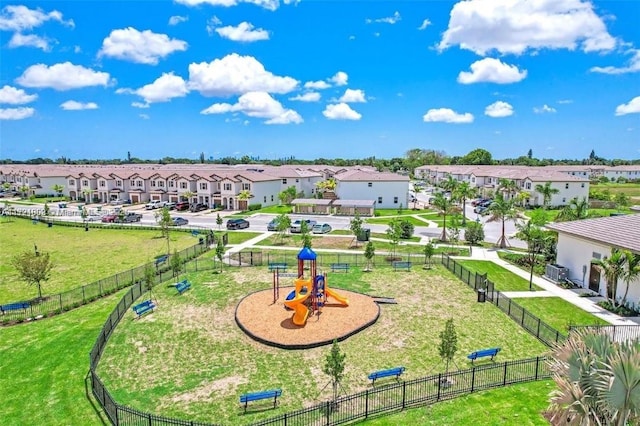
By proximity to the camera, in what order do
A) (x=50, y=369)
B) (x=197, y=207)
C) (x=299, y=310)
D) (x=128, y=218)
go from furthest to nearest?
(x=197, y=207) → (x=128, y=218) → (x=299, y=310) → (x=50, y=369)

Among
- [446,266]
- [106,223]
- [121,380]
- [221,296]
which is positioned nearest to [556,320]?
[446,266]

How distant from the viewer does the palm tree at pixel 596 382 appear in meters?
7.16

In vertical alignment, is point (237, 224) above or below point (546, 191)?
below

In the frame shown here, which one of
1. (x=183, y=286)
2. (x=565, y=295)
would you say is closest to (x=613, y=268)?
(x=565, y=295)

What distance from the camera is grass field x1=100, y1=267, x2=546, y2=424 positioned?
16.3 metres

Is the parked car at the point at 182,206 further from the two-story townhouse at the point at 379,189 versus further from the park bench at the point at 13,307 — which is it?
the park bench at the point at 13,307

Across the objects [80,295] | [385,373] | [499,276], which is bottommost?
[80,295]

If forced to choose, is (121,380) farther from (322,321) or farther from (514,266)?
(514,266)

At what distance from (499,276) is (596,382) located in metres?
27.6

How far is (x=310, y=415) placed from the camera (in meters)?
14.6

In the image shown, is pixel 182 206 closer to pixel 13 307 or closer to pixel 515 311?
pixel 13 307

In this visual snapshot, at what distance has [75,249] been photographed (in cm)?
4562

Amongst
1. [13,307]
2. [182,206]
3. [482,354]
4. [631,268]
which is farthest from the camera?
[182,206]

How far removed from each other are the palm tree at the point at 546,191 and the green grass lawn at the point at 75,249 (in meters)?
58.3
